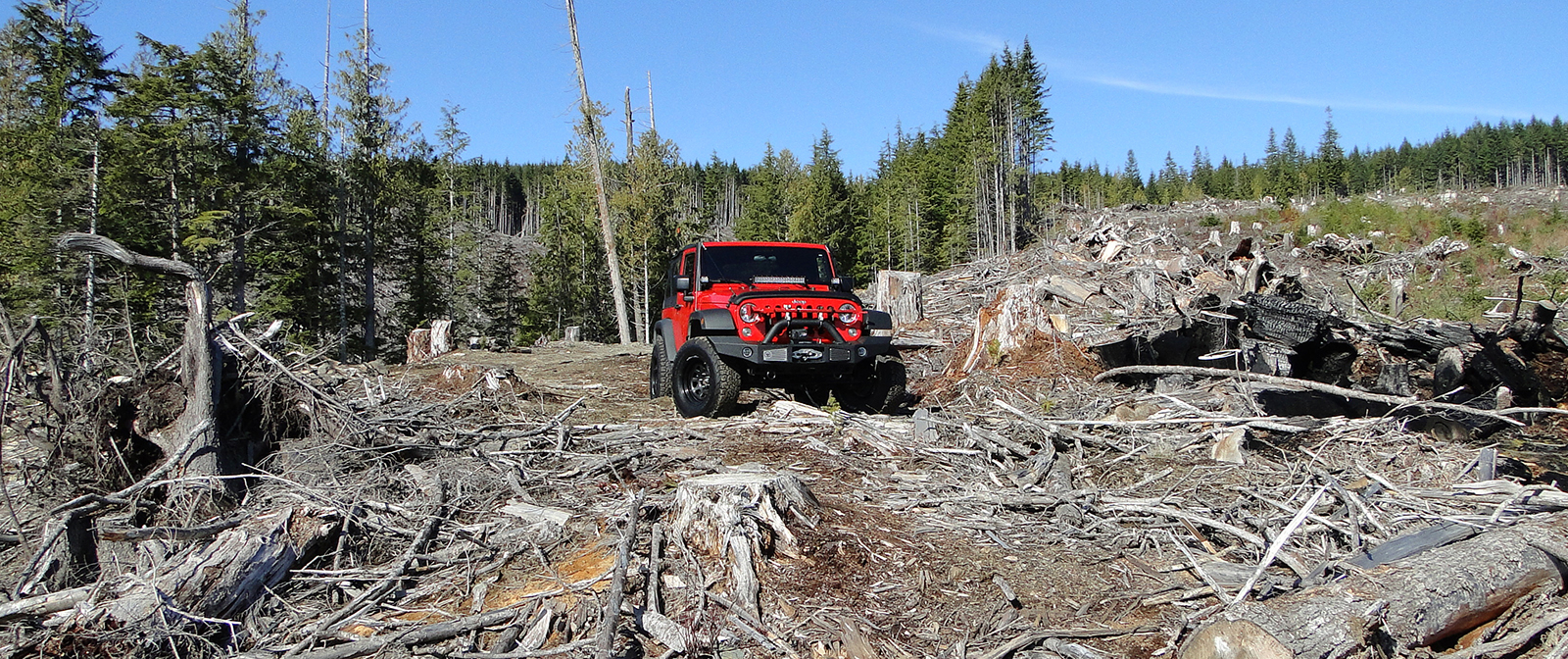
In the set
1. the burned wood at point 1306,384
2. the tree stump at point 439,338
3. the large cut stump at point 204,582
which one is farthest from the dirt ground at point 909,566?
the tree stump at point 439,338

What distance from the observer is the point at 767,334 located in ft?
26.8

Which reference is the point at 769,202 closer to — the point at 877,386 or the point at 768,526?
the point at 877,386

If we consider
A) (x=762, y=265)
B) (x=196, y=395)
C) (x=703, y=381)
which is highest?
(x=762, y=265)

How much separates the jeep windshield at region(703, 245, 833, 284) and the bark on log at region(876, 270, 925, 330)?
16.0ft

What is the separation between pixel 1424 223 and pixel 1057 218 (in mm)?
12903

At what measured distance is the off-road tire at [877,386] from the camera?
8.91 m

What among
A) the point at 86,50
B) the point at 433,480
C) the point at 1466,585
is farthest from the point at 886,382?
the point at 86,50

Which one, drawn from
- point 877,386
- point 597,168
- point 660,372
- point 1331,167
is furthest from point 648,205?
point 1331,167

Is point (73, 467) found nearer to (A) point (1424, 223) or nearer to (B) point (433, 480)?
Result: (B) point (433, 480)

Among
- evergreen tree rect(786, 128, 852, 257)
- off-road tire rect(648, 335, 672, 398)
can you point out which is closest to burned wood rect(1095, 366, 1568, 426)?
off-road tire rect(648, 335, 672, 398)

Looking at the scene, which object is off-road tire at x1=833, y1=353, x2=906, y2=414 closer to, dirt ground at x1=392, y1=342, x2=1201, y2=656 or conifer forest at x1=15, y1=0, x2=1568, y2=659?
conifer forest at x1=15, y1=0, x2=1568, y2=659

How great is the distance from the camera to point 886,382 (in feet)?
29.3

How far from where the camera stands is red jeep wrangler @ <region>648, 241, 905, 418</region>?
26.9ft

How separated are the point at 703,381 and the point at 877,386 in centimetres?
193
